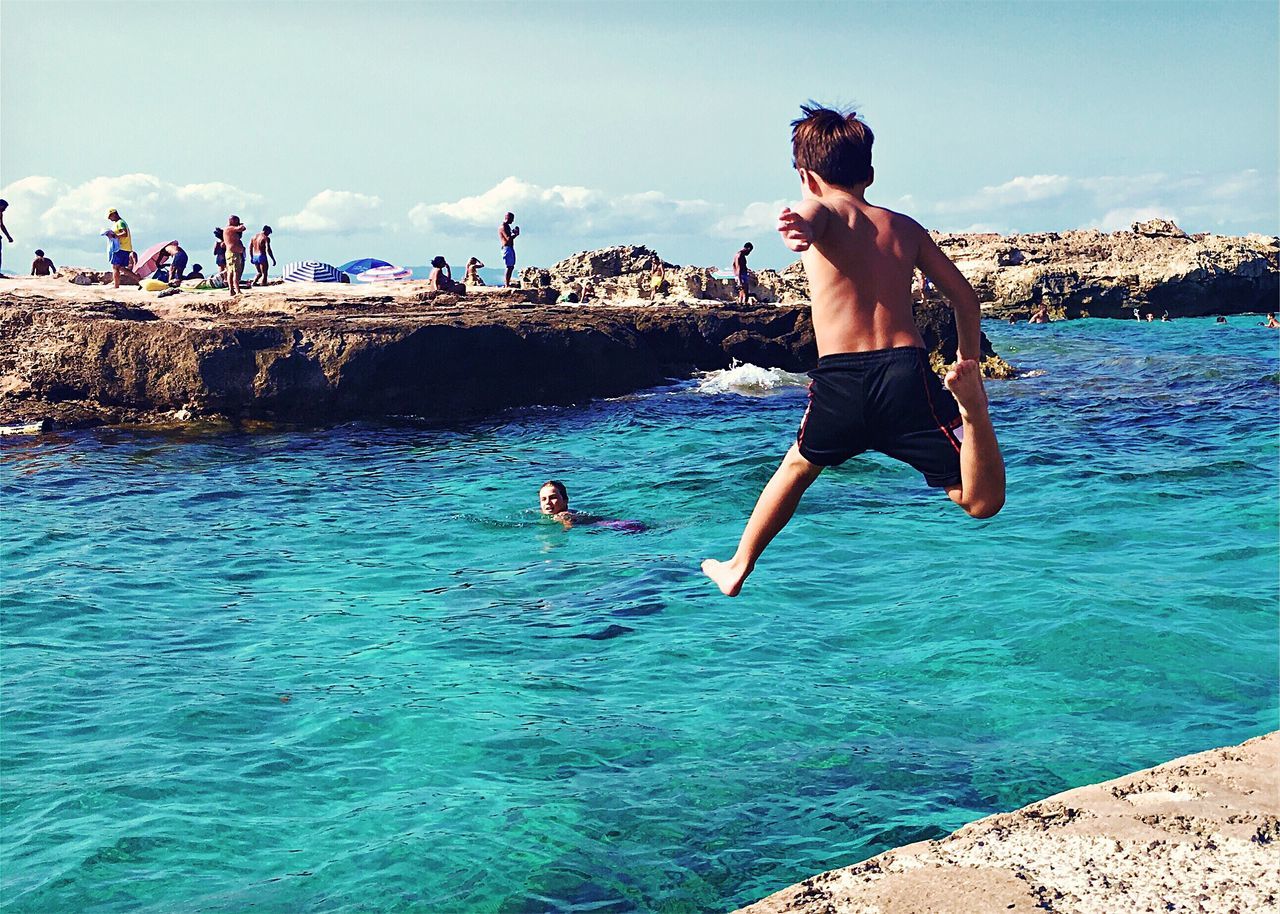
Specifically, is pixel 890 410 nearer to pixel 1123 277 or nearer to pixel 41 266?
pixel 41 266

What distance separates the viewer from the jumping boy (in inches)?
154

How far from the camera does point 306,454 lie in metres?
18.0

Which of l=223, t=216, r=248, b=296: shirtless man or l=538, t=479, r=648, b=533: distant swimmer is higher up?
l=223, t=216, r=248, b=296: shirtless man

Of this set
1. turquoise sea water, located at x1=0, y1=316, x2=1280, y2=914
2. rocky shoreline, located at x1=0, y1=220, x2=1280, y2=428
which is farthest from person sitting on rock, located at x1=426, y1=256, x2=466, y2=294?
turquoise sea water, located at x1=0, y1=316, x2=1280, y2=914

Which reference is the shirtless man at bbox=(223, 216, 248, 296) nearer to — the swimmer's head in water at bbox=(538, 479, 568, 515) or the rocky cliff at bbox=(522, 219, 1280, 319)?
the swimmer's head in water at bbox=(538, 479, 568, 515)

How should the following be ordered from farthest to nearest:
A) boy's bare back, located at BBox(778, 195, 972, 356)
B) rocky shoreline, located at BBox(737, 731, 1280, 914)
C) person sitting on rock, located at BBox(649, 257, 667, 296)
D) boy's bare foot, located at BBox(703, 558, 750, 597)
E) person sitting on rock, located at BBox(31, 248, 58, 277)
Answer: person sitting on rock, located at BBox(649, 257, 667, 296) → person sitting on rock, located at BBox(31, 248, 58, 277) → boy's bare foot, located at BBox(703, 558, 750, 597) → rocky shoreline, located at BBox(737, 731, 1280, 914) → boy's bare back, located at BBox(778, 195, 972, 356)

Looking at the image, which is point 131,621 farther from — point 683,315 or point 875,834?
point 683,315

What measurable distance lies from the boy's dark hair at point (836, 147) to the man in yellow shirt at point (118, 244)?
24.4 metres

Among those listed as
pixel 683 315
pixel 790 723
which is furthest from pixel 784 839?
pixel 683 315

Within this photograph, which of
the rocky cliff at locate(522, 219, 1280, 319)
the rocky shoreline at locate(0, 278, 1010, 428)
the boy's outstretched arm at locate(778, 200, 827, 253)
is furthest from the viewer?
the rocky cliff at locate(522, 219, 1280, 319)

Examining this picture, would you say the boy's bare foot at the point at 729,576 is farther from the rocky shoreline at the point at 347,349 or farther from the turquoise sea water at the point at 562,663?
the rocky shoreline at the point at 347,349

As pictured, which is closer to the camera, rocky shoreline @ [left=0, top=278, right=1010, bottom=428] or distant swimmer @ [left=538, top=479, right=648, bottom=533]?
distant swimmer @ [left=538, top=479, right=648, bottom=533]

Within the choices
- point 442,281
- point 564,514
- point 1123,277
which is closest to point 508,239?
point 442,281

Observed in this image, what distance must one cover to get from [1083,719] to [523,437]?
12.0 meters
